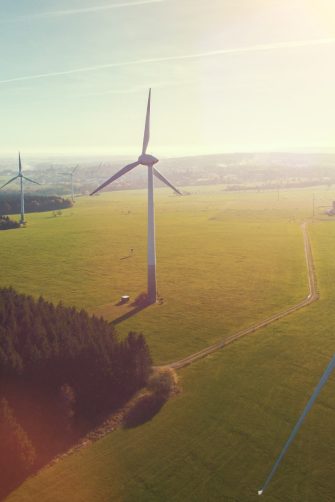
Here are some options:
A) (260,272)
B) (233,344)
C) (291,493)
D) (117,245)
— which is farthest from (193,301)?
(117,245)

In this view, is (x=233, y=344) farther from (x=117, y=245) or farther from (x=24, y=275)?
(x=117, y=245)

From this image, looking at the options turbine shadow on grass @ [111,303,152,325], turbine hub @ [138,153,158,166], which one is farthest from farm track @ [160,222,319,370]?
turbine hub @ [138,153,158,166]

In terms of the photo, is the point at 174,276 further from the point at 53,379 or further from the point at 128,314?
the point at 53,379

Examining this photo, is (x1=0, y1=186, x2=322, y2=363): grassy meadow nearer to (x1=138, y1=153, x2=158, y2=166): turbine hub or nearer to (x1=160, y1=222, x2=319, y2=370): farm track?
(x1=160, y1=222, x2=319, y2=370): farm track

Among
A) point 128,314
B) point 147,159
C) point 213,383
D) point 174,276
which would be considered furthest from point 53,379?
point 174,276

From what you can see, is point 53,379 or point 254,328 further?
point 254,328

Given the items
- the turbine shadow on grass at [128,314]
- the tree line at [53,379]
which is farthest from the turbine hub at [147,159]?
the tree line at [53,379]
